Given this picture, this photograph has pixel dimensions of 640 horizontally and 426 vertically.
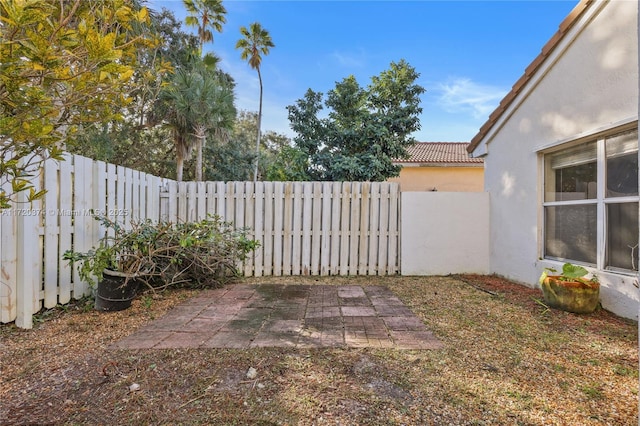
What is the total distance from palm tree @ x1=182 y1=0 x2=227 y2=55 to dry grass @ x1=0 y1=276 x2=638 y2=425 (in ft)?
44.8

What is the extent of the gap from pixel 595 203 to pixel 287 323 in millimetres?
3926

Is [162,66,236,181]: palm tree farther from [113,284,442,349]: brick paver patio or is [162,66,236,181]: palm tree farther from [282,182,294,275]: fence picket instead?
[113,284,442,349]: brick paver patio

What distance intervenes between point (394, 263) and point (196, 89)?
8425mm

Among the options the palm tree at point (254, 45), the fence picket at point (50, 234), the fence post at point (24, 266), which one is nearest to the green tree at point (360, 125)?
the palm tree at point (254, 45)

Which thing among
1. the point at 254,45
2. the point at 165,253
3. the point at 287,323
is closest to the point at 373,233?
the point at 287,323

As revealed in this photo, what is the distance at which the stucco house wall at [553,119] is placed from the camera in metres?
3.10

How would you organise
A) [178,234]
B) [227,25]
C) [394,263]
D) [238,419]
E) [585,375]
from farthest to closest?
[227,25] → [394,263] → [178,234] → [585,375] → [238,419]

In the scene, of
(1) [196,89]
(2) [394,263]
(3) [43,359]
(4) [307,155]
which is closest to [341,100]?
→ (4) [307,155]

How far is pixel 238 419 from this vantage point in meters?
1.57

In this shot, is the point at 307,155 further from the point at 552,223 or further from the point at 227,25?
the point at 227,25

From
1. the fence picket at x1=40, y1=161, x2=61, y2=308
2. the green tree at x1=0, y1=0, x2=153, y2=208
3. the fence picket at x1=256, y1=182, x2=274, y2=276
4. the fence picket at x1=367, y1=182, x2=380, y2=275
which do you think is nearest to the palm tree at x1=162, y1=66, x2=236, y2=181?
the fence picket at x1=256, y1=182, x2=274, y2=276

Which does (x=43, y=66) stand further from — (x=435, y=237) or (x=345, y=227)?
(x=435, y=237)

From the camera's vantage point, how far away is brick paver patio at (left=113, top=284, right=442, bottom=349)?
8.36ft

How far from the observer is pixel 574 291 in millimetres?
3287
